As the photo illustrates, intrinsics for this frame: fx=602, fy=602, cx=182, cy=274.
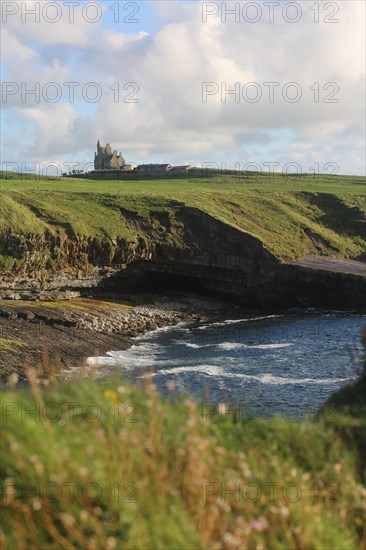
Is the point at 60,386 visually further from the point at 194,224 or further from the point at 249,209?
the point at 249,209

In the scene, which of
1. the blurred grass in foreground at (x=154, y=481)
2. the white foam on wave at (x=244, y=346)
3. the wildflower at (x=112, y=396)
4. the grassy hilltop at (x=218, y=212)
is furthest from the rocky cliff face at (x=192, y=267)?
the blurred grass in foreground at (x=154, y=481)

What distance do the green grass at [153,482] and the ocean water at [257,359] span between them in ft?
52.0

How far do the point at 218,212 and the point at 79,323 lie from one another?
27.0 metres

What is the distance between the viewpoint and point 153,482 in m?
6.10

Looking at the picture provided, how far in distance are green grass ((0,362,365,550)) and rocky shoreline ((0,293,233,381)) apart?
68.5 ft

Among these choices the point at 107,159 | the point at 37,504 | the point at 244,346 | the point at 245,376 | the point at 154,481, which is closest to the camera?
the point at 37,504

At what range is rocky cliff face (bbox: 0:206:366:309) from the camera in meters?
53.2

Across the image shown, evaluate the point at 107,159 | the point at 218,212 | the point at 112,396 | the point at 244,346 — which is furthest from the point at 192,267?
the point at 107,159

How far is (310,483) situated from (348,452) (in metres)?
0.81

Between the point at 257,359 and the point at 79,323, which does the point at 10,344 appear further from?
the point at 257,359

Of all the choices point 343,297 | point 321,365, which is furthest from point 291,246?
point 321,365

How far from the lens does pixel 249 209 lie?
73625mm

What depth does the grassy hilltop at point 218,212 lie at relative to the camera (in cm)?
5572

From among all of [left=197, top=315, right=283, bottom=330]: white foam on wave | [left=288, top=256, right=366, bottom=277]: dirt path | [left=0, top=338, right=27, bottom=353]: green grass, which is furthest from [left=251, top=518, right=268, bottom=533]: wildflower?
[left=288, top=256, right=366, bottom=277]: dirt path
